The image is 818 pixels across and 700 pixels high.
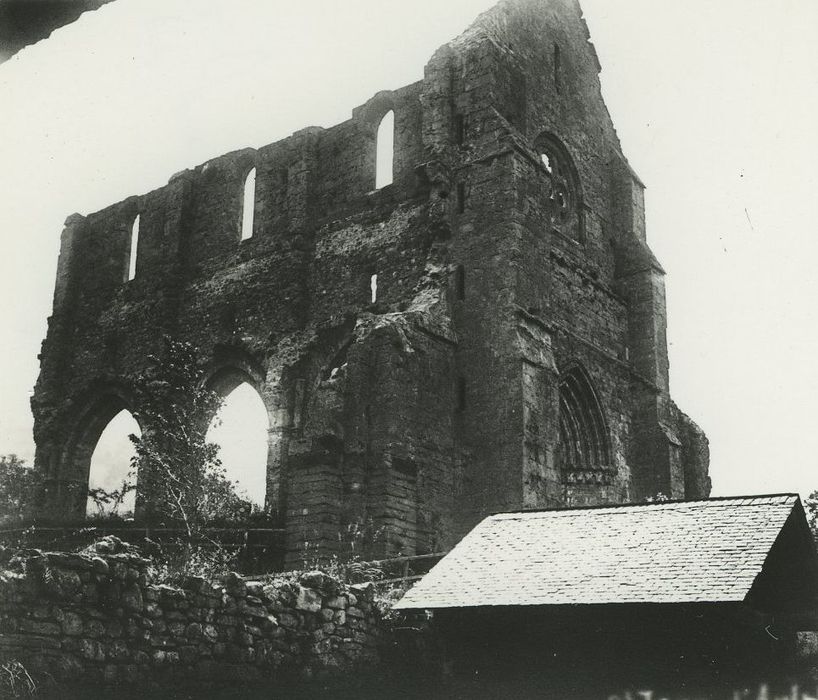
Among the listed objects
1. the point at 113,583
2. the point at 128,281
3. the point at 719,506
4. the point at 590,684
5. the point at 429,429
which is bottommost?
the point at 590,684

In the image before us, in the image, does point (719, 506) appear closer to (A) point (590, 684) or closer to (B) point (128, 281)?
(A) point (590, 684)

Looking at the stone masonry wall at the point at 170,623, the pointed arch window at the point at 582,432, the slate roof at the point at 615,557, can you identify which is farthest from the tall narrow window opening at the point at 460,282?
the stone masonry wall at the point at 170,623

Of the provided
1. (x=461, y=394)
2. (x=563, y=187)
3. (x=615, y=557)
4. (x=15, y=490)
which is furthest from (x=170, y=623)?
(x=15, y=490)

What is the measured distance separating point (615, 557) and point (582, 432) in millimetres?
10679

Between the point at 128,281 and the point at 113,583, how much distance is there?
17603 mm

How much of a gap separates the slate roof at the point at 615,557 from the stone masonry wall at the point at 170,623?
0.83 metres

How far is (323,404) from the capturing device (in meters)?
15.5

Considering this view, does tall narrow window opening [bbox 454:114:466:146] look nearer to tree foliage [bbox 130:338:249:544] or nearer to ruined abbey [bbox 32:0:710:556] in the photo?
ruined abbey [bbox 32:0:710:556]

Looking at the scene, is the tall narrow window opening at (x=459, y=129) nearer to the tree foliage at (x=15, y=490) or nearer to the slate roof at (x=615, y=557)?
the slate roof at (x=615, y=557)

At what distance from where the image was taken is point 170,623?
284 inches

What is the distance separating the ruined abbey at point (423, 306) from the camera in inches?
612

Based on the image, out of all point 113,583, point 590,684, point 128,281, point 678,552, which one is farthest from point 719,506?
point 128,281

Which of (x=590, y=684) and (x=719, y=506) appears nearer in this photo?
(x=590, y=684)

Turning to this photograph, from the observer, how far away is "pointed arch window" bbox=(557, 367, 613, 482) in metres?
18.7
